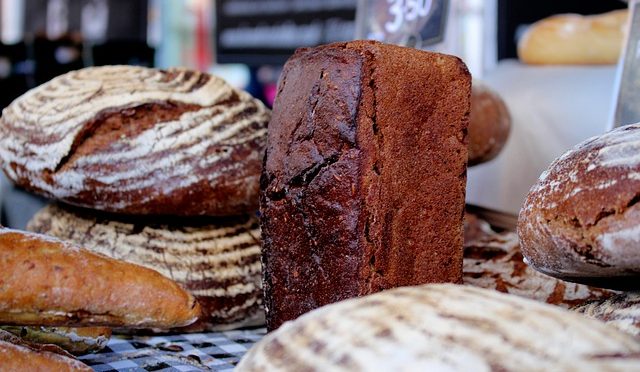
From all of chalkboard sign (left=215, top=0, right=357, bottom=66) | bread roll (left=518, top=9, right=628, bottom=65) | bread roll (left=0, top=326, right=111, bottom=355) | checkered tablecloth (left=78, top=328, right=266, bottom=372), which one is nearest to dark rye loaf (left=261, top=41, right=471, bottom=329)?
checkered tablecloth (left=78, top=328, right=266, bottom=372)

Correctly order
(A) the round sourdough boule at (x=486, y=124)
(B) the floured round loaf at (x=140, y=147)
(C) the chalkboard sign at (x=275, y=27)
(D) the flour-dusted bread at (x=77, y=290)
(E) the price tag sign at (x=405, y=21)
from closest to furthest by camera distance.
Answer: (D) the flour-dusted bread at (x=77, y=290) < (B) the floured round loaf at (x=140, y=147) < (E) the price tag sign at (x=405, y=21) < (A) the round sourdough boule at (x=486, y=124) < (C) the chalkboard sign at (x=275, y=27)

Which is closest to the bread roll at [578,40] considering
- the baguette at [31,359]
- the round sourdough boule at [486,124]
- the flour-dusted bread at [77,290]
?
the round sourdough boule at [486,124]

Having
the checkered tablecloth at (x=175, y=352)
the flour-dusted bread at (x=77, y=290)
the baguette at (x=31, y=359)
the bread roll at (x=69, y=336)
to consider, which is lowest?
the checkered tablecloth at (x=175, y=352)

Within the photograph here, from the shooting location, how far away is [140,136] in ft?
5.69

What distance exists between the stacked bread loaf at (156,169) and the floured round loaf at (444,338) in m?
0.89

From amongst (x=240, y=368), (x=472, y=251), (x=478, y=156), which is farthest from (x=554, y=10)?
(x=240, y=368)

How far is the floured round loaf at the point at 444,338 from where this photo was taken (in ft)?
2.47

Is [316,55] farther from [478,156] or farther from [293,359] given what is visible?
[478,156]

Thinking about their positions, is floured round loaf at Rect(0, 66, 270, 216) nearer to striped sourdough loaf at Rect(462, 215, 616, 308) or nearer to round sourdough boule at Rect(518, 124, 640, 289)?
striped sourdough loaf at Rect(462, 215, 616, 308)

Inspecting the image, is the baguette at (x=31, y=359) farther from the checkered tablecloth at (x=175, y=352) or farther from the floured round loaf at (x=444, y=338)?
the floured round loaf at (x=444, y=338)

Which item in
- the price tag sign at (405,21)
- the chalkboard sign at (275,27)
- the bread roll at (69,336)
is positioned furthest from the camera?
the chalkboard sign at (275,27)

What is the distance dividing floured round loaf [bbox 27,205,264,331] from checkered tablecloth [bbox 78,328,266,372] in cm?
6

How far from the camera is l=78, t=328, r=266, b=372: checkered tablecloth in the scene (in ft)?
4.79

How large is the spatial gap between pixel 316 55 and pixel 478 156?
1094 millimetres
